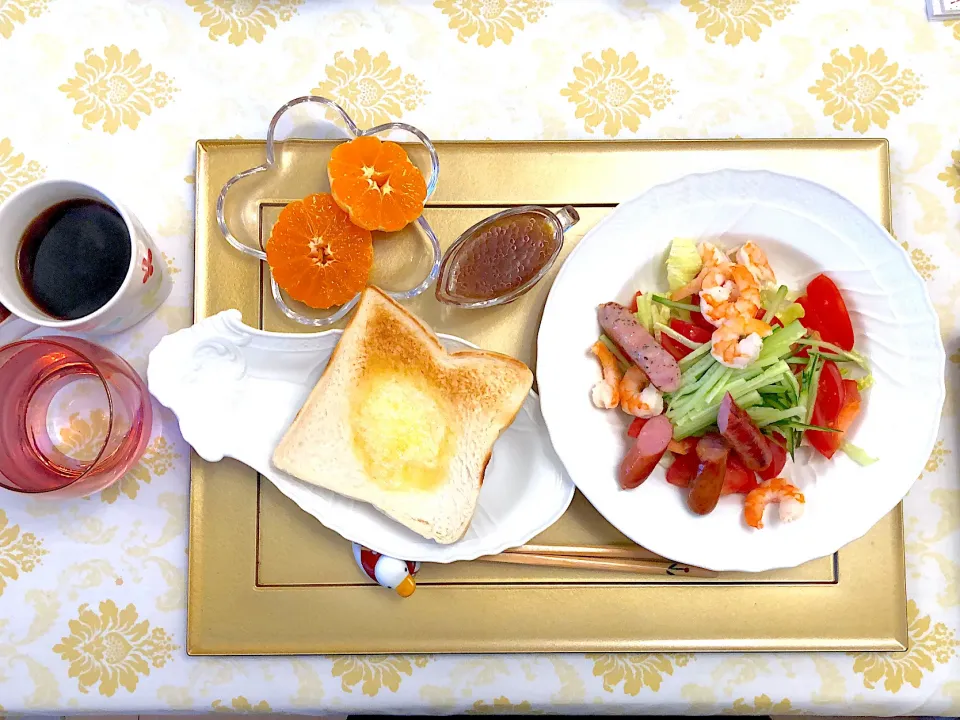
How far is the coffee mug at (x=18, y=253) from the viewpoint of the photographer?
95cm

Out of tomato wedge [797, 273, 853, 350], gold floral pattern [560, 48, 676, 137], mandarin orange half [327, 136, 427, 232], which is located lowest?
tomato wedge [797, 273, 853, 350]

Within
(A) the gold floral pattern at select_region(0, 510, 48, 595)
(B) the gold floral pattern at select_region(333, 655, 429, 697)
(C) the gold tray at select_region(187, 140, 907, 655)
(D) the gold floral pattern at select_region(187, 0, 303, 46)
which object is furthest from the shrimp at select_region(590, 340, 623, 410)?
(A) the gold floral pattern at select_region(0, 510, 48, 595)

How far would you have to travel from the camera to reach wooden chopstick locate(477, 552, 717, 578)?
1.10m

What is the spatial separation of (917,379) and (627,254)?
486mm

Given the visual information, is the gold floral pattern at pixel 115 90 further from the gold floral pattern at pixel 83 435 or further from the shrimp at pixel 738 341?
the shrimp at pixel 738 341

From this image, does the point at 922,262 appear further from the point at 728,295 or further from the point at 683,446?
the point at 683,446

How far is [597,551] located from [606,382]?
28cm

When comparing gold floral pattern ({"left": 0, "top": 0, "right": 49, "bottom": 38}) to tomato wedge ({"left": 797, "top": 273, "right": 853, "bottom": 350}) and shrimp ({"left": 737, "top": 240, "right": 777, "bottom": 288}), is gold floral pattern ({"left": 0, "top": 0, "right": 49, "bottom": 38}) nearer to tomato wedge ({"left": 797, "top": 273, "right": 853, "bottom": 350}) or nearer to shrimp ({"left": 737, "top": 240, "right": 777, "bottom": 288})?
shrimp ({"left": 737, "top": 240, "right": 777, "bottom": 288})

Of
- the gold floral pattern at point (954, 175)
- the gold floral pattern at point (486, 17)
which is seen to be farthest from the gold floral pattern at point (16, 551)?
the gold floral pattern at point (954, 175)

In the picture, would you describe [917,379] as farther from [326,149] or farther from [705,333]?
[326,149]

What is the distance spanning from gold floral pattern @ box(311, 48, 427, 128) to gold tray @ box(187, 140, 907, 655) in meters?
0.10

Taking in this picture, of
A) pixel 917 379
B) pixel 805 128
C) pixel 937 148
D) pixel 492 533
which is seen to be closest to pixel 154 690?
pixel 492 533

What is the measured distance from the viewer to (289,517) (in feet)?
3.66

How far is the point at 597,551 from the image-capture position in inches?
43.5
